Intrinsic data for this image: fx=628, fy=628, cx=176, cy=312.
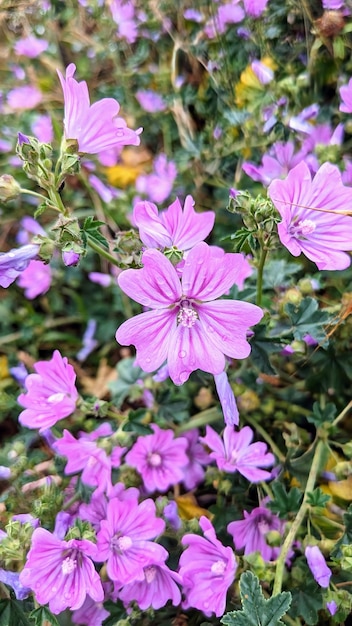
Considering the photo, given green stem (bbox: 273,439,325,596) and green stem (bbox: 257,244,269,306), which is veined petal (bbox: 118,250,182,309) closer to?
green stem (bbox: 257,244,269,306)

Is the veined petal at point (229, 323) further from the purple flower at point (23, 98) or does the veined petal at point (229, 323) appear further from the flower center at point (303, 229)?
the purple flower at point (23, 98)

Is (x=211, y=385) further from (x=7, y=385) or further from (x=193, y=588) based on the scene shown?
(x=7, y=385)

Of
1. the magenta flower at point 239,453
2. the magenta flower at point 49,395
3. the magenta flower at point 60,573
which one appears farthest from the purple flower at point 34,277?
the magenta flower at point 60,573

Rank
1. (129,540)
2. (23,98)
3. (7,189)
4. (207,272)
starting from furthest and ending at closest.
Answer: (23,98)
(129,540)
(7,189)
(207,272)

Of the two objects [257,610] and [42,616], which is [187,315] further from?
[42,616]

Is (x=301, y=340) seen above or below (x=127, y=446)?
above

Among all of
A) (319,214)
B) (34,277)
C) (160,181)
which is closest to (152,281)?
(319,214)

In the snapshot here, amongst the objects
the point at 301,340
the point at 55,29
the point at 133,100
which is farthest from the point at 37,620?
the point at 55,29
